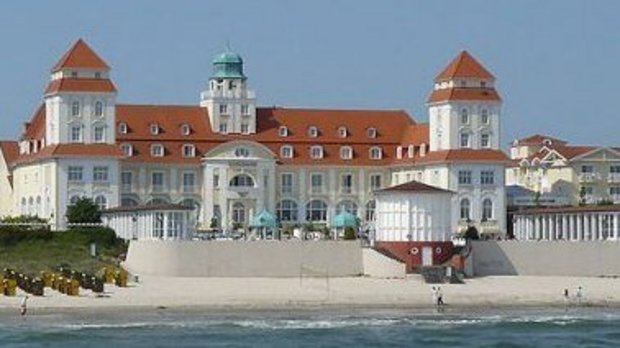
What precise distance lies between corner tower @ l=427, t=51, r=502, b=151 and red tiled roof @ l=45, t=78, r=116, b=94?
17.6 m

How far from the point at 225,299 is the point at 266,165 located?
37579 millimetres

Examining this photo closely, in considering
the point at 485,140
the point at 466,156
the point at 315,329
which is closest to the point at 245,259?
the point at 315,329

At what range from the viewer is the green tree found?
321 ft

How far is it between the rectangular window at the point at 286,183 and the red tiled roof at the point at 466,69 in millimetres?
10282

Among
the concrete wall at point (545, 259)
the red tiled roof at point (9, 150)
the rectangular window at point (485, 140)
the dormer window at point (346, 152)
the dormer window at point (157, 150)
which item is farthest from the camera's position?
the red tiled roof at point (9, 150)

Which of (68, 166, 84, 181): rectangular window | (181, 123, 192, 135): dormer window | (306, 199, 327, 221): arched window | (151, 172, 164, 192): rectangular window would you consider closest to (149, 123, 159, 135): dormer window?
(181, 123, 192, 135): dormer window

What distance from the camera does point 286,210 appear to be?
359ft

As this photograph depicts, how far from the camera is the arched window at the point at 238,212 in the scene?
107 meters

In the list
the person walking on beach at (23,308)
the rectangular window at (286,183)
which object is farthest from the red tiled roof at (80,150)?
the person walking on beach at (23,308)

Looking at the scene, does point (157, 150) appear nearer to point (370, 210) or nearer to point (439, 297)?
point (370, 210)

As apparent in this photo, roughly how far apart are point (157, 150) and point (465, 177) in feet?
55.1

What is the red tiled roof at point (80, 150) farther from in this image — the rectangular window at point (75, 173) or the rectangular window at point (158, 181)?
the rectangular window at point (158, 181)

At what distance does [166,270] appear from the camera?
8088 centimetres

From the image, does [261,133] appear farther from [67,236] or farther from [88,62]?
[67,236]
